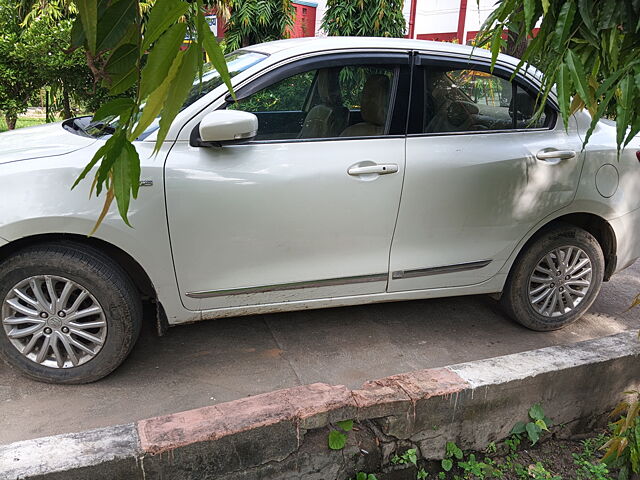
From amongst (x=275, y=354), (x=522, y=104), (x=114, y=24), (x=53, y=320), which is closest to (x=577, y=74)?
(x=114, y=24)

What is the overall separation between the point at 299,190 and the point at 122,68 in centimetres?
210

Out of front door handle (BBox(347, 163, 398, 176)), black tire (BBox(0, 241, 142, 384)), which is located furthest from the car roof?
black tire (BBox(0, 241, 142, 384))

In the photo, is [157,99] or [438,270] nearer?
[157,99]

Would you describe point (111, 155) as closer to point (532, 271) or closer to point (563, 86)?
point (563, 86)

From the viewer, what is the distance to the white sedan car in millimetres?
2928

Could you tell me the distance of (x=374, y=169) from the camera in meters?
3.25

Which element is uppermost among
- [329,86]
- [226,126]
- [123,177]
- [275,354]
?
[123,177]

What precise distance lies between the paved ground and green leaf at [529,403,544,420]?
2.96 feet

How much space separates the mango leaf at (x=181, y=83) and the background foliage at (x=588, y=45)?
98cm

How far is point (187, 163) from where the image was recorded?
9.76 ft

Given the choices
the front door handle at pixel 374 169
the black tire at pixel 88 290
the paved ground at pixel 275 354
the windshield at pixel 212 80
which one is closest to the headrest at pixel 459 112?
the front door handle at pixel 374 169

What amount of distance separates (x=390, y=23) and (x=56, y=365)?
314 inches

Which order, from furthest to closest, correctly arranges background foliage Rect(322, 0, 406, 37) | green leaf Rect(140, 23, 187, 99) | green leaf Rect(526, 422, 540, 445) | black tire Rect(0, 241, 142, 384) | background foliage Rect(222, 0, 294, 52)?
background foliage Rect(322, 0, 406, 37) < background foliage Rect(222, 0, 294, 52) < black tire Rect(0, 241, 142, 384) < green leaf Rect(526, 422, 540, 445) < green leaf Rect(140, 23, 187, 99)

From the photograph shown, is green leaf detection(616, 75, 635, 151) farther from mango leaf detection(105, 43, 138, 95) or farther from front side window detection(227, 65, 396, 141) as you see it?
front side window detection(227, 65, 396, 141)
